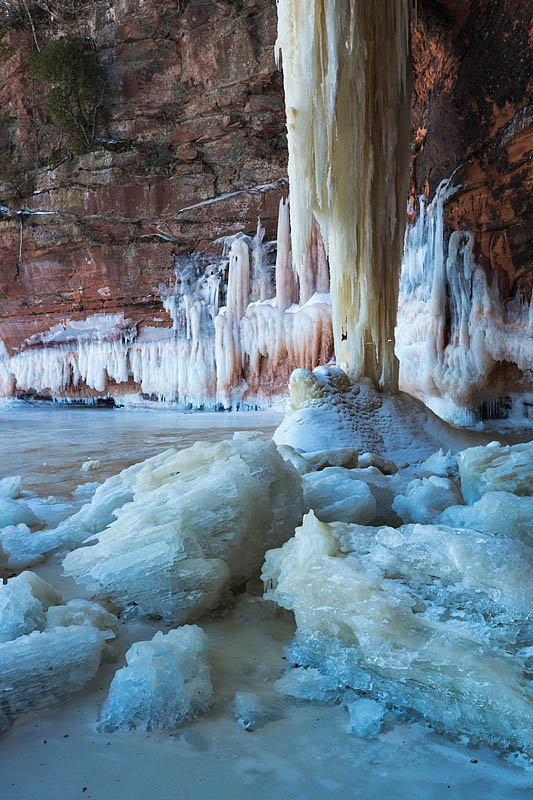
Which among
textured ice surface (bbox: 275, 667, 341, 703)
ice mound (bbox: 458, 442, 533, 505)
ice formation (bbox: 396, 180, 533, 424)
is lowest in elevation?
textured ice surface (bbox: 275, 667, 341, 703)

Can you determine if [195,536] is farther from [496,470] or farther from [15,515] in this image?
[496,470]

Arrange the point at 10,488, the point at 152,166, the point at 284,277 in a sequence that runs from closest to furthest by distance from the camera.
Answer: the point at 10,488, the point at 284,277, the point at 152,166

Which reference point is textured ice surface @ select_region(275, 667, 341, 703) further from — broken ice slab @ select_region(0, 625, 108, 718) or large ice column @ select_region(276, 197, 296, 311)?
large ice column @ select_region(276, 197, 296, 311)

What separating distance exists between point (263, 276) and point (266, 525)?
1039 centimetres

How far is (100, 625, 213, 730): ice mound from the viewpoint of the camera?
980mm

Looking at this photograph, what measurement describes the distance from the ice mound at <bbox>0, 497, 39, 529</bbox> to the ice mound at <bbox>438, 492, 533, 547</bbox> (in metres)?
2.00

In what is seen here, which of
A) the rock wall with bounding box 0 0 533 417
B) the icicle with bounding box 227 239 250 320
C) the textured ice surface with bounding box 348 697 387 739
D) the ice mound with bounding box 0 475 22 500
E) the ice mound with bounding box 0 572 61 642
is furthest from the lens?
the icicle with bounding box 227 239 250 320

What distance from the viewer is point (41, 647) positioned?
1097mm

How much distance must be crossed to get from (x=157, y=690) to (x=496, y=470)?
1.73 meters

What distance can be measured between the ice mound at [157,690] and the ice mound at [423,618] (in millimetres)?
297

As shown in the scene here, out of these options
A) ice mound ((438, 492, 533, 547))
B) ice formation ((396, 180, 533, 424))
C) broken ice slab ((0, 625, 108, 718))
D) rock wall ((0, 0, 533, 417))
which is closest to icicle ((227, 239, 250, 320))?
rock wall ((0, 0, 533, 417))

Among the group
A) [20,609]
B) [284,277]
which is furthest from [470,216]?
[20,609]

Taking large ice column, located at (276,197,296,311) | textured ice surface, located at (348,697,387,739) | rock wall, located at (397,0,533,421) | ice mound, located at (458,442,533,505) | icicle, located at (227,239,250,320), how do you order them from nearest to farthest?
textured ice surface, located at (348,697,387,739), ice mound, located at (458,442,533,505), rock wall, located at (397,0,533,421), large ice column, located at (276,197,296,311), icicle, located at (227,239,250,320)

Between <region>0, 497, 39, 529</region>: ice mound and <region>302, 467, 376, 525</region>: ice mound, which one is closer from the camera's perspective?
<region>302, 467, 376, 525</region>: ice mound
